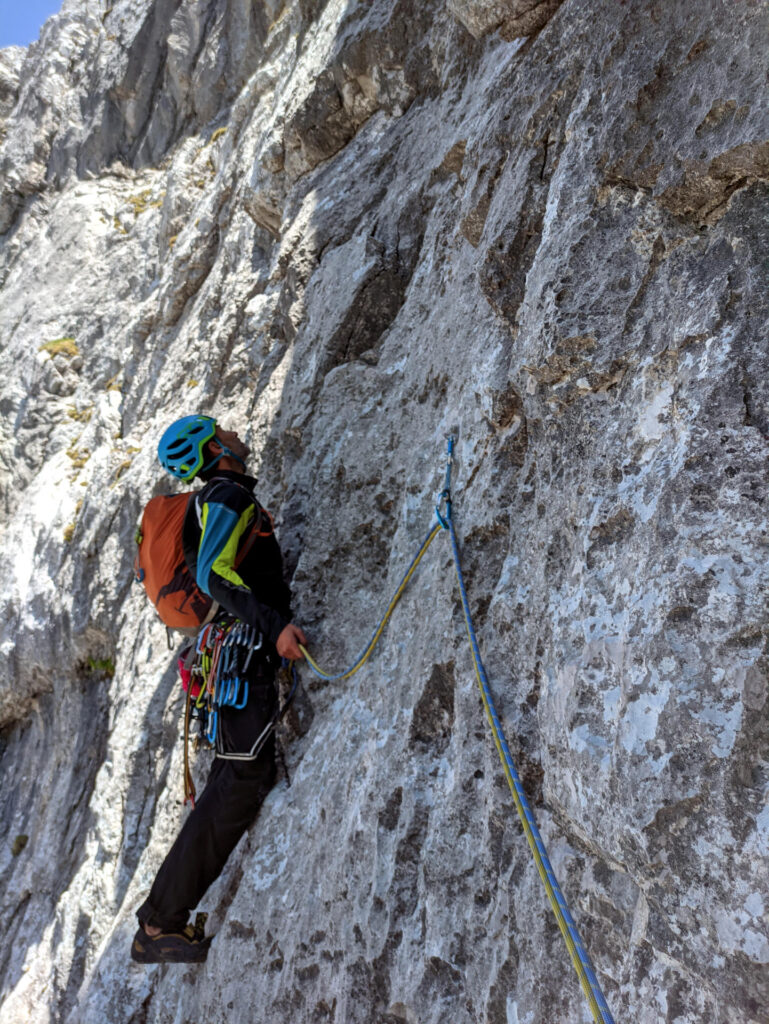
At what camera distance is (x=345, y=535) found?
526cm

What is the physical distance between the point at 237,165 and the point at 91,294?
468 centimetres

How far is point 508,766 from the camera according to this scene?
291 cm

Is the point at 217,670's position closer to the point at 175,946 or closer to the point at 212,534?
the point at 212,534

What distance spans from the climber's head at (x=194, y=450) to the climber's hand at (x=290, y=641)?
1495mm

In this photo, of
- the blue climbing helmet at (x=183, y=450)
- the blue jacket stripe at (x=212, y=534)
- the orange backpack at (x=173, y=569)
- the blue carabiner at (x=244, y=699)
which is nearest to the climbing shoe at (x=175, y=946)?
the blue carabiner at (x=244, y=699)

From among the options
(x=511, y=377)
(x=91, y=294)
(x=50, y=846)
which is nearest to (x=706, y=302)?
(x=511, y=377)

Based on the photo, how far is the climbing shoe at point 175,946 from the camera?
4.66 meters

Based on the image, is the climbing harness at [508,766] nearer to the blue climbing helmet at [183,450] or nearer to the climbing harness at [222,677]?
the climbing harness at [222,677]

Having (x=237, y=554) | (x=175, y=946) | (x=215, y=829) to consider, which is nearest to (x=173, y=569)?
(x=237, y=554)

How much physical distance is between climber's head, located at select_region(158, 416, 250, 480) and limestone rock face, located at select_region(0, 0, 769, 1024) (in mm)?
613

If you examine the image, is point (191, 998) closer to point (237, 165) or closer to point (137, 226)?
point (237, 165)

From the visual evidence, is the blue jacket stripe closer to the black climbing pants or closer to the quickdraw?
the quickdraw

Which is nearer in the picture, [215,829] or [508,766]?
[508,766]

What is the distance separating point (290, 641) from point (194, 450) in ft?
5.44
